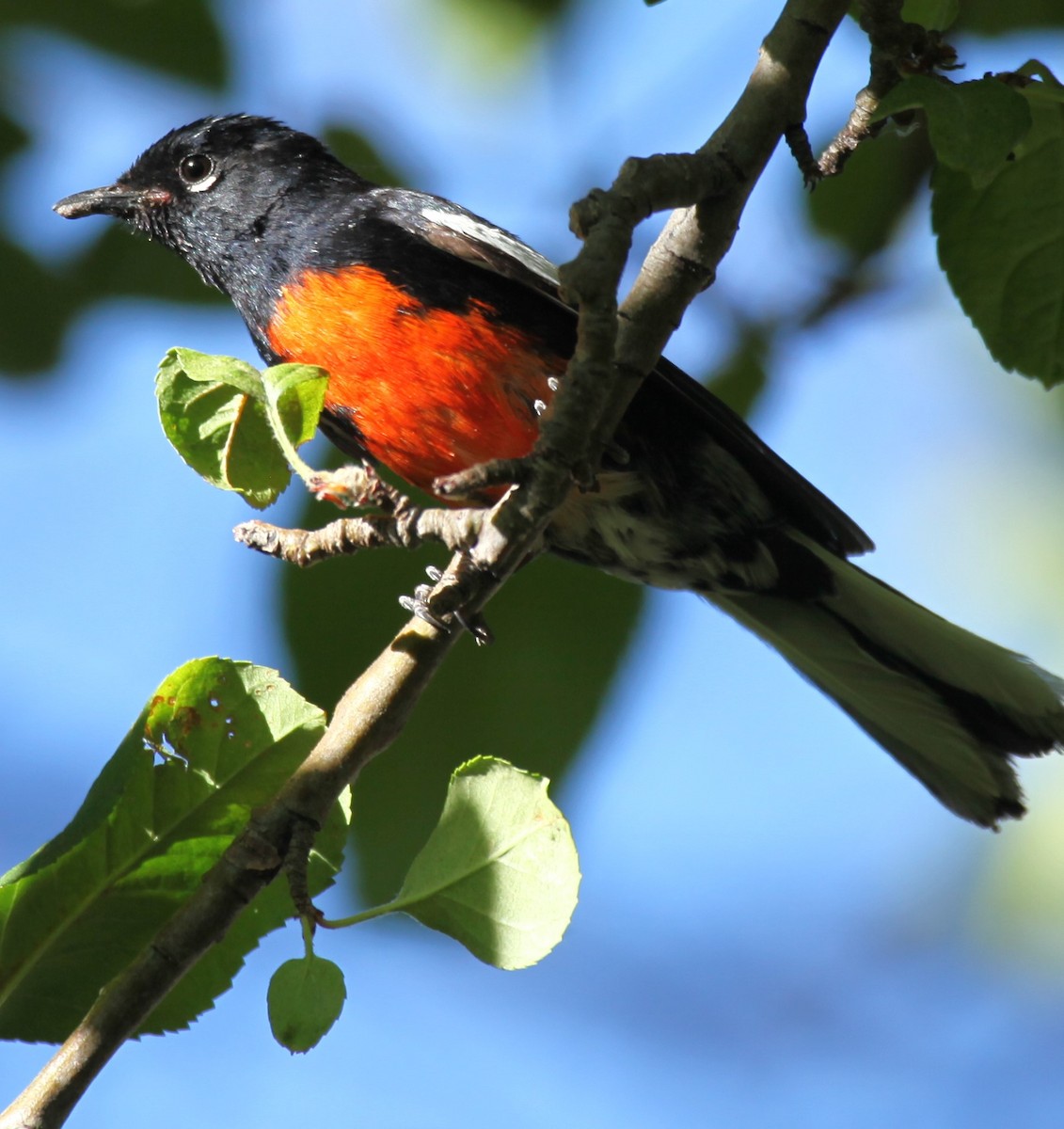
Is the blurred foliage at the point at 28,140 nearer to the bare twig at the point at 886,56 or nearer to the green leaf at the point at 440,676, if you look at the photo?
the green leaf at the point at 440,676

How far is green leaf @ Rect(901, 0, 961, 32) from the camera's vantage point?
2523mm

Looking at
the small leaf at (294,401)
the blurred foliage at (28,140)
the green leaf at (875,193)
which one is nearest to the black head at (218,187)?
the blurred foliage at (28,140)

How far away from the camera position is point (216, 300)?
14.5 ft

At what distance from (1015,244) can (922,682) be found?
1.85m

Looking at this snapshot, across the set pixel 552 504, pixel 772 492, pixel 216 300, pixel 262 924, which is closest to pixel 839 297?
pixel 772 492

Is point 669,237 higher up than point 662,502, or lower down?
higher up

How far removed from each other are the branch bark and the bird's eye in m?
2.87

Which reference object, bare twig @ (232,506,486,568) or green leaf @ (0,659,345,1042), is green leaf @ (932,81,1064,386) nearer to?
bare twig @ (232,506,486,568)

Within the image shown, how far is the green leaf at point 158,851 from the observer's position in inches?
89.6

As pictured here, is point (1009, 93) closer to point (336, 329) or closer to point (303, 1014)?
point (303, 1014)

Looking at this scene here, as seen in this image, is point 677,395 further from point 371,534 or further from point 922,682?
point 371,534

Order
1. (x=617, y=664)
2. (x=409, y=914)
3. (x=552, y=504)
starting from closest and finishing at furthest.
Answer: (x=552, y=504)
(x=409, y=914)
(x=617, y=664)

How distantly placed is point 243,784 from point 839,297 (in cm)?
258

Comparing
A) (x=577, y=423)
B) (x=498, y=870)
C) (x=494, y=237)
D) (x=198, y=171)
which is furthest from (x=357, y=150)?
(x=498, y=870)
